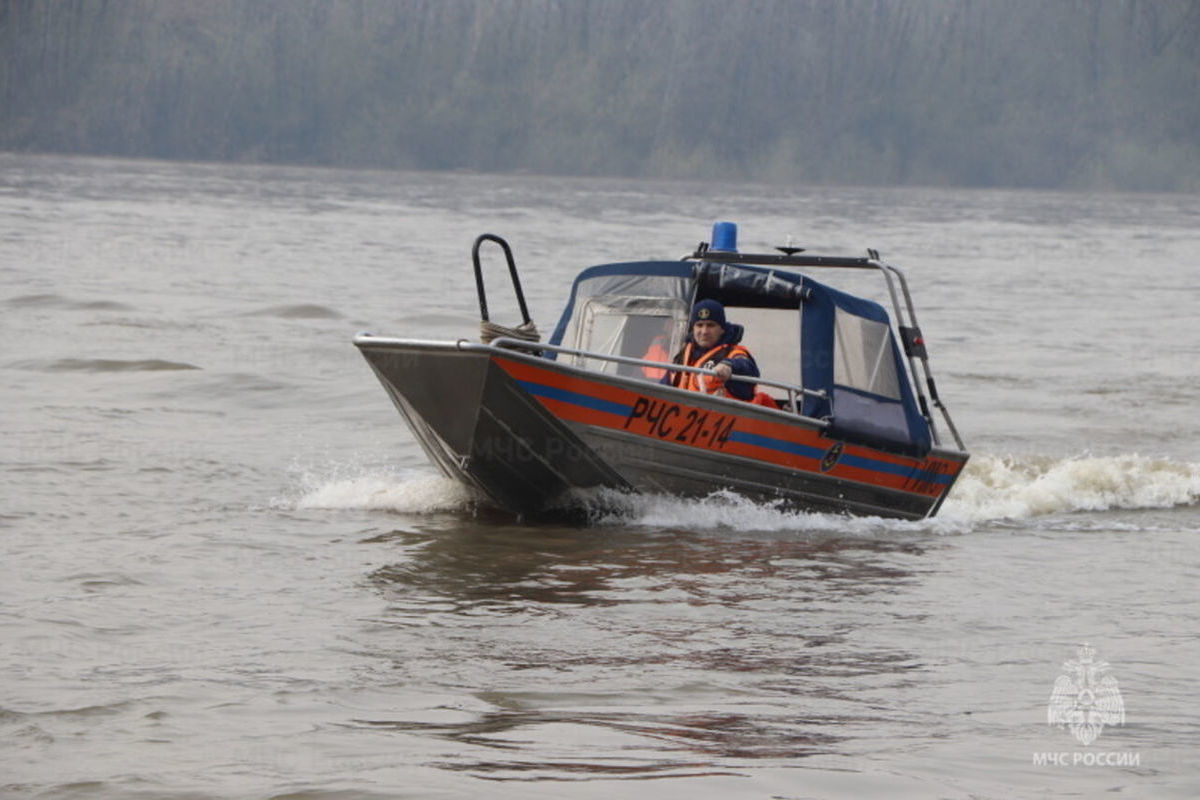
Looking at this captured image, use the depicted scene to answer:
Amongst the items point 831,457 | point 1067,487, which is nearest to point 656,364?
point 831,457

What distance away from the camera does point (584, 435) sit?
1135 cm

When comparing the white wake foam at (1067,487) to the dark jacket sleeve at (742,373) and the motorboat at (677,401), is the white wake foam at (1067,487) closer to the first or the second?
the motorboat at (677,401)

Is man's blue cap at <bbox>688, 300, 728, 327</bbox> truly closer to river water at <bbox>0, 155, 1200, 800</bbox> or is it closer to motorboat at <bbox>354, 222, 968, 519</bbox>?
motorboat at <bbox>354, 222, 968, 519</bbox>

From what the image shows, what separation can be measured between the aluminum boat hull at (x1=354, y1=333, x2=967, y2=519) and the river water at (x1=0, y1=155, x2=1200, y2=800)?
314 millimetres

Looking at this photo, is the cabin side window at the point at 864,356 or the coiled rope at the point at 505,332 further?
the cabin side window at the point at 864,356

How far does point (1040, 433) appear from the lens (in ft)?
67.2

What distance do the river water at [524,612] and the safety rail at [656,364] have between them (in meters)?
0.92

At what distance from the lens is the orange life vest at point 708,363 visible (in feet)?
38.9

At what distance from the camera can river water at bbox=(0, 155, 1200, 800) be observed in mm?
6781

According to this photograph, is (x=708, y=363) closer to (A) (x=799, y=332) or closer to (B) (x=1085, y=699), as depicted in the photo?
(A) (x=799, y=332)

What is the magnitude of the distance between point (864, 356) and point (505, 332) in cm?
289

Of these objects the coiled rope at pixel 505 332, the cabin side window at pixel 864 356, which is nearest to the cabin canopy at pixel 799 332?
the cabin side window at pixel 864 356

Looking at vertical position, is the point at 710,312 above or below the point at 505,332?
above

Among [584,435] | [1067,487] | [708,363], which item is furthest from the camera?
[1067,487]
